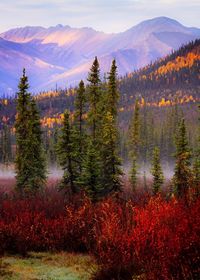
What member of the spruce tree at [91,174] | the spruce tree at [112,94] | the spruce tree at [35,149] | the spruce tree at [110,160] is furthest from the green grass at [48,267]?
the spruce tree at [112,94]

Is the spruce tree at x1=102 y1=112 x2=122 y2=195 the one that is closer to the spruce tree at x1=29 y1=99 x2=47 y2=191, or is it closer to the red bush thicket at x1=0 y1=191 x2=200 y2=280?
the spruce tree at x1=29 y1=99 x2=47 y2=191

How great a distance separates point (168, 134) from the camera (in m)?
137

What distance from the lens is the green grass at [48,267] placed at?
10914 millimetres

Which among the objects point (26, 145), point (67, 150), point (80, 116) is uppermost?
point (80, 116)

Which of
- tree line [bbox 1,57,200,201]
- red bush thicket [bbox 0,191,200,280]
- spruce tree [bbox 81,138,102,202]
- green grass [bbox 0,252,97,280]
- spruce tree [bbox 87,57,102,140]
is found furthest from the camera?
spruce tree [bbox 87,57,102,140]

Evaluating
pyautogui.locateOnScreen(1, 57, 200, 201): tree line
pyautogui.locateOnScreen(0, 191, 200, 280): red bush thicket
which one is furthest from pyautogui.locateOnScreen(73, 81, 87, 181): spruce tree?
pyautogui.locateOnScreen(0, 191, 200, 280): red bush thicket

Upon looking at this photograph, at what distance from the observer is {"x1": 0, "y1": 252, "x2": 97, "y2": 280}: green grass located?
10.9 meters

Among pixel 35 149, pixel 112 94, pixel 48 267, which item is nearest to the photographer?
pixel 48 267

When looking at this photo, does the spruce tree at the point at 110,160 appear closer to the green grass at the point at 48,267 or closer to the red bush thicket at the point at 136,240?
the red bush thicket at the point at 136,240

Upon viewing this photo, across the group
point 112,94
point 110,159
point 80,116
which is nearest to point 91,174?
point 110,159

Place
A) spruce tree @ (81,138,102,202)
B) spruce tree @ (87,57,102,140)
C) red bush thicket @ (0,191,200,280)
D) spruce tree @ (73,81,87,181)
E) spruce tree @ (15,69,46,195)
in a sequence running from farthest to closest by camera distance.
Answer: spruce tree @ (15,69,46,195), spruce tree @ (87,57,102,140), spruce tree @ (73,81,87,181), spruce tree @ (81,138,102,202), red bush thicket @ (0,191,200,280)

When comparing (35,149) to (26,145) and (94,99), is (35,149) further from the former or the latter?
(94,99)

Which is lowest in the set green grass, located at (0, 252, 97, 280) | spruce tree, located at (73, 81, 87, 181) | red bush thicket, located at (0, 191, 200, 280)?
green grass, located at (0, 252, 97, 280)

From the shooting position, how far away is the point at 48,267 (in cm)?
1203
